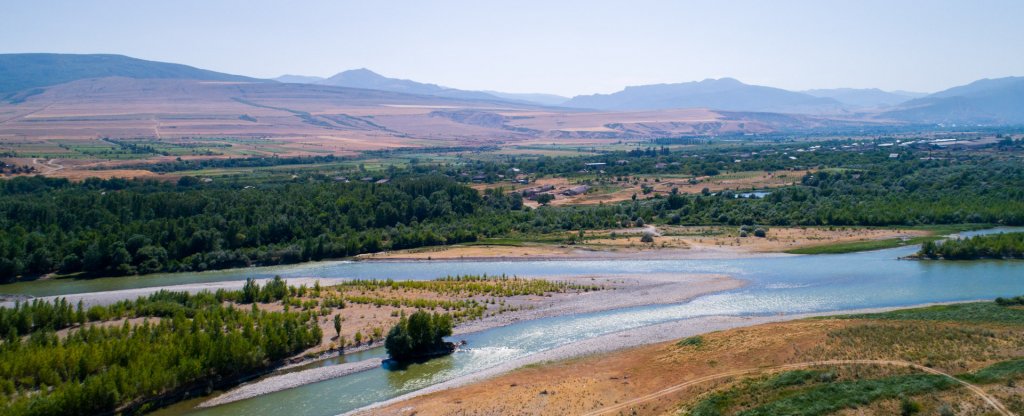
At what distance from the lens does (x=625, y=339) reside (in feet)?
103

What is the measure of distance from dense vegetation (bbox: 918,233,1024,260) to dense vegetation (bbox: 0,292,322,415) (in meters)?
40.3

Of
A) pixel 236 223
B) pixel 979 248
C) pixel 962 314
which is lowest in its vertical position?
pixel 236 223

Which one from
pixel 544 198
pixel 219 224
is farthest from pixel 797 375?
pixel 544 198

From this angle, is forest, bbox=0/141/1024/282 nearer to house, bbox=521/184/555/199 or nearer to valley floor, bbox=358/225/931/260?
valley floor, bbox=358/225/931/260

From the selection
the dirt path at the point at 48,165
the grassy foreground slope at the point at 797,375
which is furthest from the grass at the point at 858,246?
the dirt path at the point at 48,165

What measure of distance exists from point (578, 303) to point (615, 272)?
9.79 m

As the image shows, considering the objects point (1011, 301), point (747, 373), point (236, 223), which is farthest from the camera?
point (236, 223)

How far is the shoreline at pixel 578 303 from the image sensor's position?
2677 centimetres

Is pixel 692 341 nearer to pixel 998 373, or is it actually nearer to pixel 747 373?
pixel 747 373

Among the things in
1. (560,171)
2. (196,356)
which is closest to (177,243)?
(196,356)

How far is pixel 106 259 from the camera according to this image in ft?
165

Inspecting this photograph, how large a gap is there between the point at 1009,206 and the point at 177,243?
68.4 m

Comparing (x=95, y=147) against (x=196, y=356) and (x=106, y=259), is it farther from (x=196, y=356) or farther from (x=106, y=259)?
(x=196, y=356)

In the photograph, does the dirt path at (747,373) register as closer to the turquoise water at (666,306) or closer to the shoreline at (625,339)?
the shoreline at (625,339)
